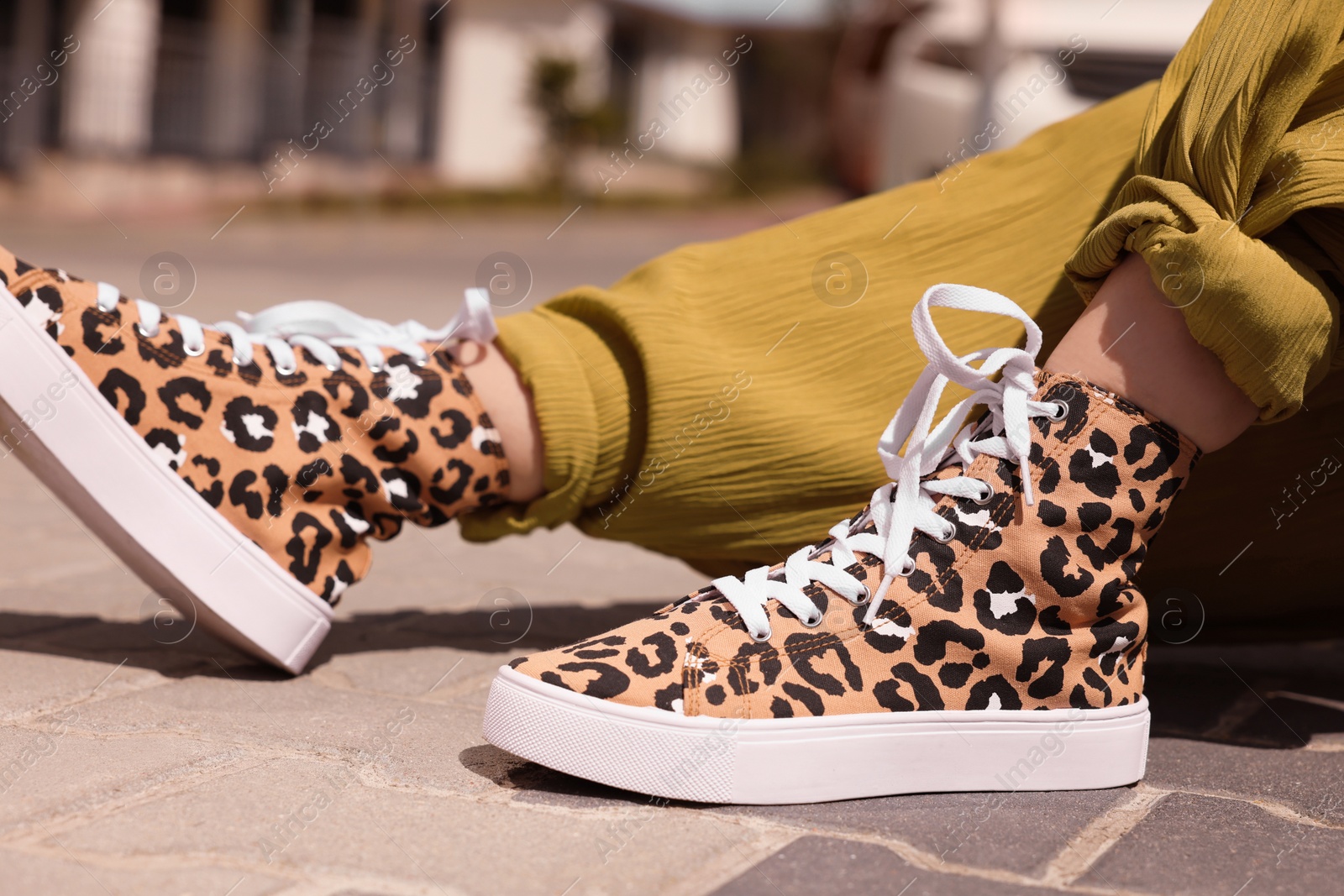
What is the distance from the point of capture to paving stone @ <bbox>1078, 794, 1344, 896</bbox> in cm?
107

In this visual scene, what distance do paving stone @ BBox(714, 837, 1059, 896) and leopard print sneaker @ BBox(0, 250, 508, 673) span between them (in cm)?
68

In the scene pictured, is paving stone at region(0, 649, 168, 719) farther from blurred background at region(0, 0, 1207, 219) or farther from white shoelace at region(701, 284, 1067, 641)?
blurred background at region(0, 0, 1207, 219)

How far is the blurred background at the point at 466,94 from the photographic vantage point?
4332 mm

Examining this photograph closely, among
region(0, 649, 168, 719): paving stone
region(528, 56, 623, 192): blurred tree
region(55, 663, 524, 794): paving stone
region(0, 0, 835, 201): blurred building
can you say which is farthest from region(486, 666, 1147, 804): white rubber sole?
region(528, 56, 623, 192): blurred tree

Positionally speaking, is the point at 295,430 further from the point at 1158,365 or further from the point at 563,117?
the point at 563,117

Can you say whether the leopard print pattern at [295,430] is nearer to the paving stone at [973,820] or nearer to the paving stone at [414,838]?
the paving stone at [414,838]

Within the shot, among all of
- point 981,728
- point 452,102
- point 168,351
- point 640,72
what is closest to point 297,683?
point 168,351

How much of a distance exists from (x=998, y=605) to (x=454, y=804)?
0.53 meters

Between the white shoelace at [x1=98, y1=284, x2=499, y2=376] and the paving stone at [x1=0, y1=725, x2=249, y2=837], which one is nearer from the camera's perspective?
the paving stone at [x1=0, y1=725, x2=249, y2=837]

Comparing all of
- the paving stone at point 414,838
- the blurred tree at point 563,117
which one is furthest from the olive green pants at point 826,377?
the blurred tree at point 563,117

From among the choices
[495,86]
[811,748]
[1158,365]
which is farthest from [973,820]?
[495,86]

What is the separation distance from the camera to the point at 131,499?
145 cm

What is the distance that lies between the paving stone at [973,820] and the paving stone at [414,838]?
→ 97 millimetres

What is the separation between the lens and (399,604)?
203 cm
